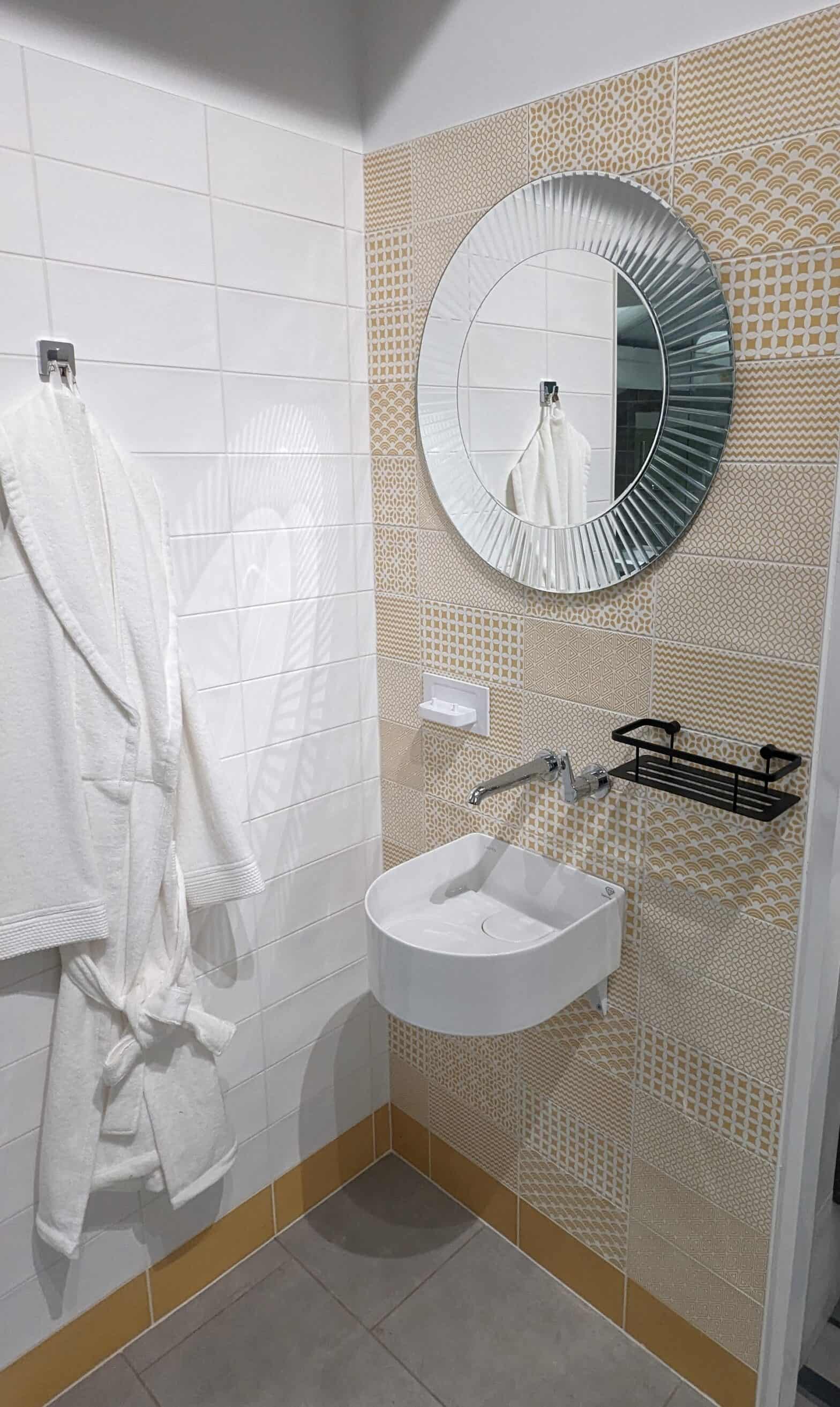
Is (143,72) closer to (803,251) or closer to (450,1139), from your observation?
(803,251)

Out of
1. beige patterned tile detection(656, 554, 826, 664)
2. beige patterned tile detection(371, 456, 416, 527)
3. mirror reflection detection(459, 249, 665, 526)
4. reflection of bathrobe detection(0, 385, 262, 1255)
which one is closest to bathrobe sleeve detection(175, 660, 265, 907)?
reflection of bathrobe detection(0, 385, 262, 1255)

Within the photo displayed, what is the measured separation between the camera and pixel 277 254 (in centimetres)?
167

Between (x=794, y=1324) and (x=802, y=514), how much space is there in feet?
4.28

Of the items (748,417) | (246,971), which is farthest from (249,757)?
(748,417)

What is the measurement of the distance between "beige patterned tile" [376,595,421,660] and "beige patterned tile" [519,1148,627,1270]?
104cm

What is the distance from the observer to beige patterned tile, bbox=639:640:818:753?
52.5 inches

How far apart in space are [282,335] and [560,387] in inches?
20.7

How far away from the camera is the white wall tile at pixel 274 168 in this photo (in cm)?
157

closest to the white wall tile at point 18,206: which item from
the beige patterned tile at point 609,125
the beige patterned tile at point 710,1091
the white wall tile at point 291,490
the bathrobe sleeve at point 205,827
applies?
the white wall tile at point 291,490

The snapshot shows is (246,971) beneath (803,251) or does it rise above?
beneath

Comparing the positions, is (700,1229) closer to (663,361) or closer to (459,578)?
(459,578)

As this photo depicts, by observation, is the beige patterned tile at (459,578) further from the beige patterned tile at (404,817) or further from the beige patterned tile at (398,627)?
the beige patterned tile at (404,817)

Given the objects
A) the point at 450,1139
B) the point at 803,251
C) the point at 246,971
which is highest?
the point at 803,251

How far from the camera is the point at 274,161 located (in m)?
1.64
